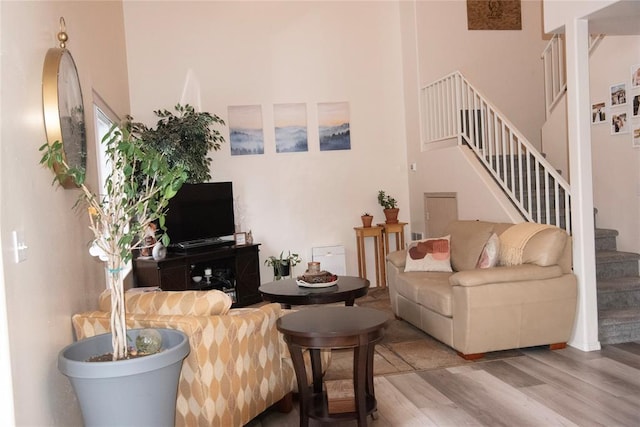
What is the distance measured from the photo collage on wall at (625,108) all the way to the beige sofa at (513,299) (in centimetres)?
147

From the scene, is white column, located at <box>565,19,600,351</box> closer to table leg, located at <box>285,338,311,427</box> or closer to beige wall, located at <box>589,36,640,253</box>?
beige wall, located at <box>589,36,640,253</box>

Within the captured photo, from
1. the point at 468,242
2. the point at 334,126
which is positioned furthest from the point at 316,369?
Answer: the point at 334,126

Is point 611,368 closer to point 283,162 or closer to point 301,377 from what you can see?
point 301,377

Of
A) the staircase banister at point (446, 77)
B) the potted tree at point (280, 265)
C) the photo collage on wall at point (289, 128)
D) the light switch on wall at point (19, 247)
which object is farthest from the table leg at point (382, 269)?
the light switch on wall at point (19, 247)

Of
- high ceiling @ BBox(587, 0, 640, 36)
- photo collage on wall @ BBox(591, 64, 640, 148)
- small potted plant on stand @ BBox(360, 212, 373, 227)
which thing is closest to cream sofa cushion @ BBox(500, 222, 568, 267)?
photo collage on wall @ BBox(591, 64, 640, 148)

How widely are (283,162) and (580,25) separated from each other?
3.88 m

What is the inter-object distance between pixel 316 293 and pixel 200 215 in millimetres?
2633

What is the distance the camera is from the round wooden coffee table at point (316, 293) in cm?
414

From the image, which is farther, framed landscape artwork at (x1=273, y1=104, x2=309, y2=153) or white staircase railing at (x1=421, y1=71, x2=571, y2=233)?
framed landscape artwork at (x1=273, y1=104, x2=309, y2=153)

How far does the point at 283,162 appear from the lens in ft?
23.2

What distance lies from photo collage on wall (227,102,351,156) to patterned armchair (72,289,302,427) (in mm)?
4238

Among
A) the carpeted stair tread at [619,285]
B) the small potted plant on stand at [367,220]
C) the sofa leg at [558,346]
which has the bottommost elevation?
the sofa leg at [558,346]

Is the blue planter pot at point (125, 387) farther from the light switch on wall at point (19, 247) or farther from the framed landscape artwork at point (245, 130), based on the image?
the framed landscape artwork at point (245, 130)

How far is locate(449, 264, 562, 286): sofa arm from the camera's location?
398 centimetres
